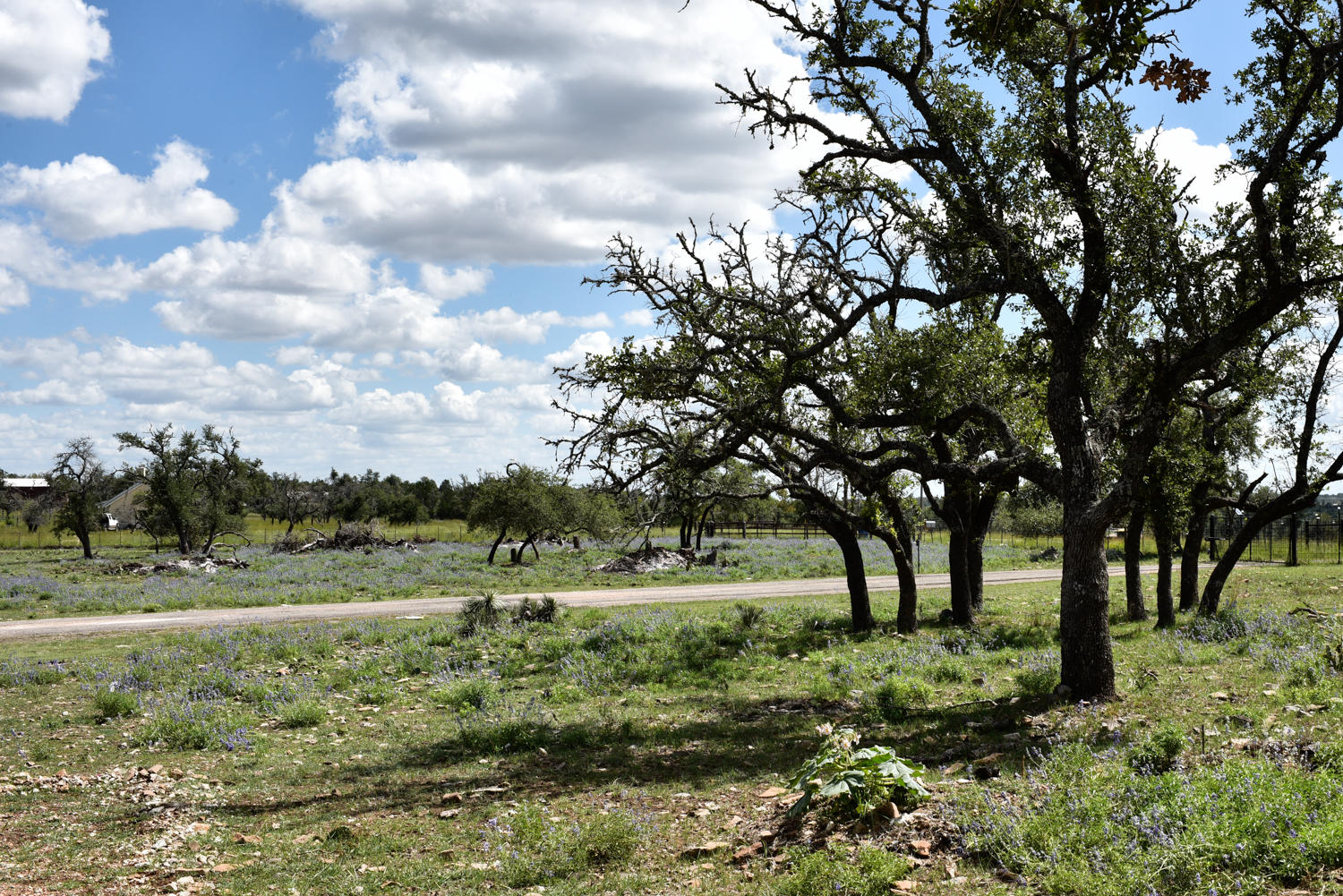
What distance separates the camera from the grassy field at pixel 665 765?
20.0 ft

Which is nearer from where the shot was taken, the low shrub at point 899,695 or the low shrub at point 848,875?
the low shrub at point 848,875

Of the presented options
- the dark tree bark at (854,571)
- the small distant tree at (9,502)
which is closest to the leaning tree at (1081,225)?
the dark tree bark at (854,571)

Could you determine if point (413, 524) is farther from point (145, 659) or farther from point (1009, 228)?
point (1009, 228)

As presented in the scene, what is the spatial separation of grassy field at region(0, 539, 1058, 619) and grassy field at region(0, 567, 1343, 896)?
1269cm

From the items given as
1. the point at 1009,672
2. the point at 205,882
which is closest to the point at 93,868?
the point at 205,882

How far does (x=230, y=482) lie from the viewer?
198 ft

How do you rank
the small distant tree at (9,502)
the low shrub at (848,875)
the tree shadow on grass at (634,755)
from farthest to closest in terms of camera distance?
the small distant tree at (9,502)
the tree shadow on grass at (634,755)
the low shrub at (848,875)

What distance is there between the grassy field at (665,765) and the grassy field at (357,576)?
41.6 feet

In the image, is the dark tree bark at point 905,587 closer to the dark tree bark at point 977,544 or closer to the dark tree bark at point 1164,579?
the dark tree bark at point 977,544

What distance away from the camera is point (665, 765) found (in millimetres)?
9961

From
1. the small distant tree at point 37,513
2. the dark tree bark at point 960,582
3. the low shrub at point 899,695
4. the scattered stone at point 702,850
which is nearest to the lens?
the scattered stone at point 702,850

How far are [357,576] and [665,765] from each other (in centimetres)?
3056

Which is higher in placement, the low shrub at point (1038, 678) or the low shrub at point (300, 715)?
the low shrub at point (1038, 678)

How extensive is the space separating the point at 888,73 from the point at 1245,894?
10.1m
